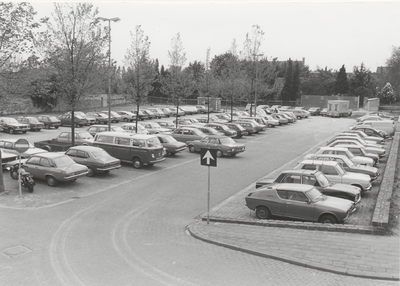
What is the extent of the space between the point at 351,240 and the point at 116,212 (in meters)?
7.86

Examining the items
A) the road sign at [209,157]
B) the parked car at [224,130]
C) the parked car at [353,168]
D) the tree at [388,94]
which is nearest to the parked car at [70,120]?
the parked car at [224,130]

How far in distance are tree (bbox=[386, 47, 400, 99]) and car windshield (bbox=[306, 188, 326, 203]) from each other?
75.2 metres

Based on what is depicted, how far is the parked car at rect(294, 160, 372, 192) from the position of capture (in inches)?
600

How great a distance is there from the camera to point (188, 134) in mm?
28391

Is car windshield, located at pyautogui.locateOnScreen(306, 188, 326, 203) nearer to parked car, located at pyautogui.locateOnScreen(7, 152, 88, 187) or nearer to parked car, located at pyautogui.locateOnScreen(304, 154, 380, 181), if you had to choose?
parked car, located at pyautogui.locateOnScreen(304, 154, 380, 181)

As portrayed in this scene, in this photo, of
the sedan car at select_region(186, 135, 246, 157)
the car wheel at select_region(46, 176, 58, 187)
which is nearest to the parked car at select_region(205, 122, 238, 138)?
the sedan car at select_region(186, 135, 246, 157)

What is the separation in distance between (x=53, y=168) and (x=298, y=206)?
421 inches

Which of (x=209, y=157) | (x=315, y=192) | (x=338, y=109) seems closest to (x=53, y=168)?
(x=209, y=157)

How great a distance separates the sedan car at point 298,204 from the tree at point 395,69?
75378 millimetres

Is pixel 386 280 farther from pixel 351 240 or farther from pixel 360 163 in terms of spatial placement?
pixel 360 163

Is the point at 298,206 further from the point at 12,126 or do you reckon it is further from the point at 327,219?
the point at 12,126

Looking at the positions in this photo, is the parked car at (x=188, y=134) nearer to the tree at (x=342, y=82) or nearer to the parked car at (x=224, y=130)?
the parked car at (x=224, y=130)

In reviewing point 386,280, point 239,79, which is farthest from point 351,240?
point 239,79

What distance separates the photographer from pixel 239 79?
4812 cm
